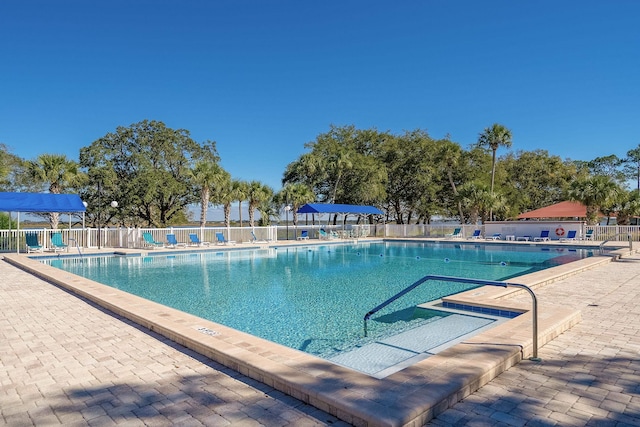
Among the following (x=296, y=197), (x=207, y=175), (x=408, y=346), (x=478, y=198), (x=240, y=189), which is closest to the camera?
(x=408, y=346)

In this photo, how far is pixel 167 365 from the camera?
3826mm

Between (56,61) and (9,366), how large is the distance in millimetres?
25534

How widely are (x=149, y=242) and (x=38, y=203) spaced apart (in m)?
4.31

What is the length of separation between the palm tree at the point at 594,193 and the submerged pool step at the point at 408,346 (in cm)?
2109

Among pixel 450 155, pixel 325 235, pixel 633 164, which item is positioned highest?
pixel 633 164

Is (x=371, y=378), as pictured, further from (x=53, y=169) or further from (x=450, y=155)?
(x=450, y=155)

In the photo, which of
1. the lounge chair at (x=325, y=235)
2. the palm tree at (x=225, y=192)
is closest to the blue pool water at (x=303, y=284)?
the lounge chair at (x=325, y=235)

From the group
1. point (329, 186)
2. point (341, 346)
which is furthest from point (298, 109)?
point (341, 346)

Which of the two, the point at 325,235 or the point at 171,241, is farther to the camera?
the point at 325,235

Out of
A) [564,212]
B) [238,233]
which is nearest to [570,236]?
[564,212]

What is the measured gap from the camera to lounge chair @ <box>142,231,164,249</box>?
17648 mm

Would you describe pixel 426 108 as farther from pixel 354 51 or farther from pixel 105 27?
pixel 105 27

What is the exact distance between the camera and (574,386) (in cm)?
321

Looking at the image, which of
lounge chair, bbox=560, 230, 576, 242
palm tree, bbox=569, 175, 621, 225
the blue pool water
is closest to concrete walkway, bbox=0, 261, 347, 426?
the blue pool water
